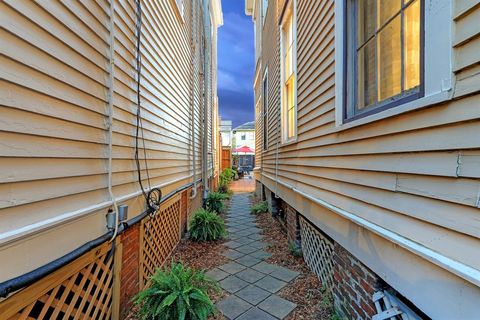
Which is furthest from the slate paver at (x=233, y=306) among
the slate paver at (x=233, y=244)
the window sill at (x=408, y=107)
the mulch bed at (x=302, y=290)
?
the window sill at (x=408, y=107)

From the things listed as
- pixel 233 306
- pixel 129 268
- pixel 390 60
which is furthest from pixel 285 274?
pixel 390 60

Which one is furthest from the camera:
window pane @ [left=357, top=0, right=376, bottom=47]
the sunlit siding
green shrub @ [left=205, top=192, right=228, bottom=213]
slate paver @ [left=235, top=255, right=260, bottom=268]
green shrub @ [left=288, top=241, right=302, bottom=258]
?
green shrub @ [left=205, top=192, right=228, bottom=213]

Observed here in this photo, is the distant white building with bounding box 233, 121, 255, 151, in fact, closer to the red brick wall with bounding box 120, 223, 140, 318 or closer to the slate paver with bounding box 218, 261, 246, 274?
the slate paver with bounding box 218, 261, 246, 274

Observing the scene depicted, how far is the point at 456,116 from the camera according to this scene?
1137 mm

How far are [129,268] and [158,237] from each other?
3.26 feet

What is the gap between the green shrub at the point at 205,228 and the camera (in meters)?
4.81

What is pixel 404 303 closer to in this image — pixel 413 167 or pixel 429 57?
pixel 413 167

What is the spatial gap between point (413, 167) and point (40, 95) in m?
1.94

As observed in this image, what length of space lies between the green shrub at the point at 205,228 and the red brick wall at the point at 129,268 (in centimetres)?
201

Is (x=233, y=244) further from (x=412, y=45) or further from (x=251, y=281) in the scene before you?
(x=412, y=45)

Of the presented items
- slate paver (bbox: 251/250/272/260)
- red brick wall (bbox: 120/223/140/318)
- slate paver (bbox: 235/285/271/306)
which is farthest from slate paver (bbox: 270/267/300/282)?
red brick wall (bbox: 120/223/140/318)

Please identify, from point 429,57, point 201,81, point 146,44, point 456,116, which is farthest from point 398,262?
point 201,81

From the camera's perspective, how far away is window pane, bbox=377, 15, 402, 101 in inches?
68.0

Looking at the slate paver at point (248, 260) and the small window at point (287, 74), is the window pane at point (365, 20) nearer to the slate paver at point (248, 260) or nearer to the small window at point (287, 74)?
the small window at point (287, 74)
